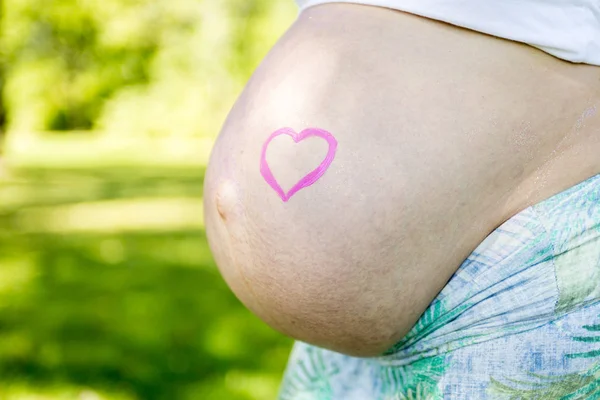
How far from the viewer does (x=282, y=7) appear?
17844 millimetres

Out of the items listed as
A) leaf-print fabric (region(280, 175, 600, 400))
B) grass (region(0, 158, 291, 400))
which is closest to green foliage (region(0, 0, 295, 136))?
grass (region(0, 158, 291, 400))

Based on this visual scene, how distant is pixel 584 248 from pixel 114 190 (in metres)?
9.37

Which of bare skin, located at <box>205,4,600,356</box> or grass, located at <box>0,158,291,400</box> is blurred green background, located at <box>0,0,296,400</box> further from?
bare skin, located at <box>205,4,600,356</box>

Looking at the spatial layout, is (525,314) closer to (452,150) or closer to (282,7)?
(452,150)

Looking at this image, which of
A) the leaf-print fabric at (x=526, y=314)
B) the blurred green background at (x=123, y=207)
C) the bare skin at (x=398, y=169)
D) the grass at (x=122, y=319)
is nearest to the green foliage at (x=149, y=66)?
the blurred green background at (x=123, y=207)

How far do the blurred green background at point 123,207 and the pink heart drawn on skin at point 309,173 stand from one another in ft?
5.25

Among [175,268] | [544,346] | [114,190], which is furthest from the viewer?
[114,190]

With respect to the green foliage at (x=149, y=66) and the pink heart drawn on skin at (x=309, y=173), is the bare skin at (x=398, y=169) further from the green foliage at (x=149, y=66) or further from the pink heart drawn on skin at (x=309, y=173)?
the green foliage at (x=149, y=66)

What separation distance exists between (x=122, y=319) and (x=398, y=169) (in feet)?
9.05

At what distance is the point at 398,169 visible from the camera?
3.99ft

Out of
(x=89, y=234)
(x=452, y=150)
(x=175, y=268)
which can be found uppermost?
(x=89, y=234)

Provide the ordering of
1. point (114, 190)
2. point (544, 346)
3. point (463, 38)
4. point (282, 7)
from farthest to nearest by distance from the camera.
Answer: point (282, 7) → point (114, 190) → point (463, 38) → point (544, 346)

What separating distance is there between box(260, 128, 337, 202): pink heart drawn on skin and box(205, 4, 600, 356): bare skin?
1 cm

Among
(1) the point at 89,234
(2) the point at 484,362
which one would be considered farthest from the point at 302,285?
(1) the point at 89,234
